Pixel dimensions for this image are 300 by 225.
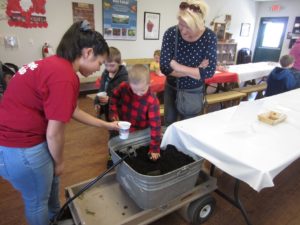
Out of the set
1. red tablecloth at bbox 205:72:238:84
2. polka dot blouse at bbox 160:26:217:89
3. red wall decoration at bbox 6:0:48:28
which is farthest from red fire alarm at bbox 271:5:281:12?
polka dot blouse at bbox 160:26:217:89

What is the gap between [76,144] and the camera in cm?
258

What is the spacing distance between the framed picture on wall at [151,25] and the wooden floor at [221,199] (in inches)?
137

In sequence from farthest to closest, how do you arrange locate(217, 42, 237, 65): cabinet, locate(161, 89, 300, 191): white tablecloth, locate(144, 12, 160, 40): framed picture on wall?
1. locate(217, 42, 237, 65): cabinet
2. locate(144, 12, 160, 40): framed picture on wall
3. locate(161, 89, 300, 191): white tablecloth

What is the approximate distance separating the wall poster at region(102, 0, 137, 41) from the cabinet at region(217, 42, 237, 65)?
3.02 meters

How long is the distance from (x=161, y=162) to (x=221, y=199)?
29.6 inches

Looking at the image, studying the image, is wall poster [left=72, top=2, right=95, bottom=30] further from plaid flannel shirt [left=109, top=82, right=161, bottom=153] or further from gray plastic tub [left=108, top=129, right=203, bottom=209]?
gray plastic tub [left=108, top=129, right=203, bottom=209]

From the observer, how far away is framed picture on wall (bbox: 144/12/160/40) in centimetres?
512

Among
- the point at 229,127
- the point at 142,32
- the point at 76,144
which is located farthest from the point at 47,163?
the point at 142,32

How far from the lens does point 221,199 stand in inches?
70.1

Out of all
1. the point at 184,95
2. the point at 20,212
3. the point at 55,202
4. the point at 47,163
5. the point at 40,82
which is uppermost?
the point at 40,82

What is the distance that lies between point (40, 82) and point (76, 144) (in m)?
1.84

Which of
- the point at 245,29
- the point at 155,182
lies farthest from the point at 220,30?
the point at 155,182

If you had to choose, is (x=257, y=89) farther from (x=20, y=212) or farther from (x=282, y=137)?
(x=20, y=212)

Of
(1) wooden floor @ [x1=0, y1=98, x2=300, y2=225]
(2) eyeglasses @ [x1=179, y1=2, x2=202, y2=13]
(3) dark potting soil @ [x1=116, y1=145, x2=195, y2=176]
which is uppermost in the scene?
(2) eyeglasses @ [x1=179, y1=2, x2=202, y2=13]
